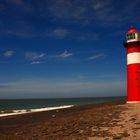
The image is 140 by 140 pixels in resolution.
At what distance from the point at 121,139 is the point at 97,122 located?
3.48m

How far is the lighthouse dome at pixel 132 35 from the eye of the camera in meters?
20.4

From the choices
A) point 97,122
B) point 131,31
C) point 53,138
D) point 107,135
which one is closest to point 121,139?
point 107,135

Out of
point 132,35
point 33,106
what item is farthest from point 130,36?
point 33,106

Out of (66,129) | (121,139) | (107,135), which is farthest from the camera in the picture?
(66,129)

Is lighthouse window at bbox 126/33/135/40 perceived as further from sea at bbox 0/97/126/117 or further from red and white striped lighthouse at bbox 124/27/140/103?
sea at bbox 0/97/126/117

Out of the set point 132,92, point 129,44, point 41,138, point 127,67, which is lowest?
point 41,138

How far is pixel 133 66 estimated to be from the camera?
2020 centimetres

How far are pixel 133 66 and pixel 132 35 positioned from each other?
2243mm

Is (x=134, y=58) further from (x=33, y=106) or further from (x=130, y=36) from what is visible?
(x=33, y=106)

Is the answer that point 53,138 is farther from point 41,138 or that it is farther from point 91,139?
point 91,139

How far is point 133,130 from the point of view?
33.9ft

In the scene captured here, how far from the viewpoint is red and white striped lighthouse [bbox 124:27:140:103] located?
20094 millimetres

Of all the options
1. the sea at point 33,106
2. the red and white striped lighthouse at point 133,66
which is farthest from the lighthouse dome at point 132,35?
the sea at point 33,106

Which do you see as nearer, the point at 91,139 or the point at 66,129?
the point at 91,139
